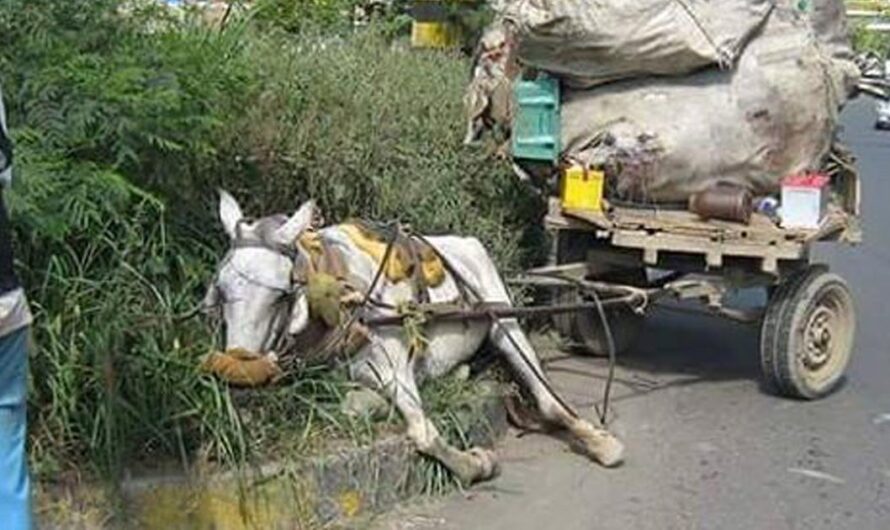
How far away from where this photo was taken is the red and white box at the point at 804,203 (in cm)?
788

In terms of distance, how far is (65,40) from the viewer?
6.20m

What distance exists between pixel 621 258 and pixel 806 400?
122 cm

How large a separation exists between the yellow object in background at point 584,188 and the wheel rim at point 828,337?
1252 mm

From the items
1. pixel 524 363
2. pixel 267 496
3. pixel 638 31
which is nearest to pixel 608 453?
pixel 524 363

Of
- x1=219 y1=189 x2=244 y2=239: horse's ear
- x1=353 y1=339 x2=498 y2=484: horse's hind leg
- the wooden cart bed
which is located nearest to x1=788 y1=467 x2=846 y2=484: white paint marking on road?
the wooden cart bed

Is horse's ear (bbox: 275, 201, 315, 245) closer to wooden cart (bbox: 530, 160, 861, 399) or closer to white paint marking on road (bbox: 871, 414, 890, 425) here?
wooden cart (bbox: 530, 160, 861, 399)

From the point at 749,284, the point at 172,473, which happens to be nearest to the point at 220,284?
the point at 172,473

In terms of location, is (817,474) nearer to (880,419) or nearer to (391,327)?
(880,419)

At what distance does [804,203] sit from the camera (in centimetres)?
791

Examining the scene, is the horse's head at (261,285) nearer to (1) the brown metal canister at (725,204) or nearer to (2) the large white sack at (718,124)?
(2) the large white sack at (718,124)

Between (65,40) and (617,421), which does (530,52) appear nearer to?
(617,421)

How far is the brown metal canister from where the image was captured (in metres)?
7.89

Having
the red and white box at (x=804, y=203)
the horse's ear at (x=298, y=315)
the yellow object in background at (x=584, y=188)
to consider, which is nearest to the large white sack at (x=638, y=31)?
the yellow object in background at (x=584, y=188)

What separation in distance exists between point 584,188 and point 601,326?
0.95m
